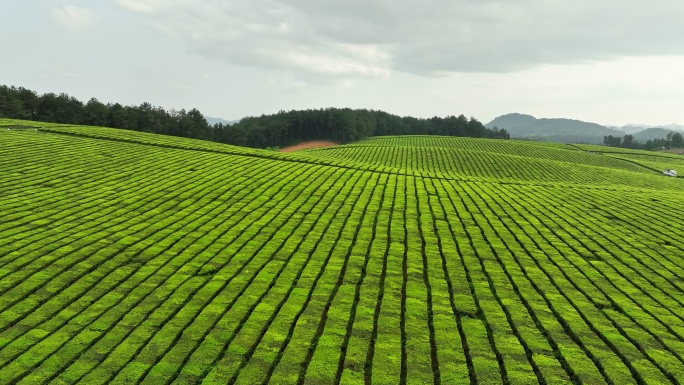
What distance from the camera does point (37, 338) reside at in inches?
542

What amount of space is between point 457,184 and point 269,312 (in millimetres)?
29753

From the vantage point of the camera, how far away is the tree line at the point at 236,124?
8949 centimetres

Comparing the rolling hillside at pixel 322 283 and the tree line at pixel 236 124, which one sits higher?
the tree line at pixel 236 124

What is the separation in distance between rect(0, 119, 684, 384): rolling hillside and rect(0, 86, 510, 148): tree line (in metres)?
64.2

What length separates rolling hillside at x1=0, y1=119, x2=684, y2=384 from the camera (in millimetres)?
12875

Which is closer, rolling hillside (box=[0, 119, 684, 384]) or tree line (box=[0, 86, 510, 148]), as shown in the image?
rolling hillside (box=[0, 119, 684, 384])

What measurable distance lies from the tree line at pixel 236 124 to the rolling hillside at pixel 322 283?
211ft

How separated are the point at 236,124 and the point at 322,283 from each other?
131267mm

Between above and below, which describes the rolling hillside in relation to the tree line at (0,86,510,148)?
below

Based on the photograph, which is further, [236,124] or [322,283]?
[236,124]

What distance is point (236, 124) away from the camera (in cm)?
14150

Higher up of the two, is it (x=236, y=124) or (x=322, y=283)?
(x=236, y=124)

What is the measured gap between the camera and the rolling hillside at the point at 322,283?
12875mm

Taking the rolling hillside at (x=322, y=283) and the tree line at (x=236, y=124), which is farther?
the tree line at (x=236, y=124)
